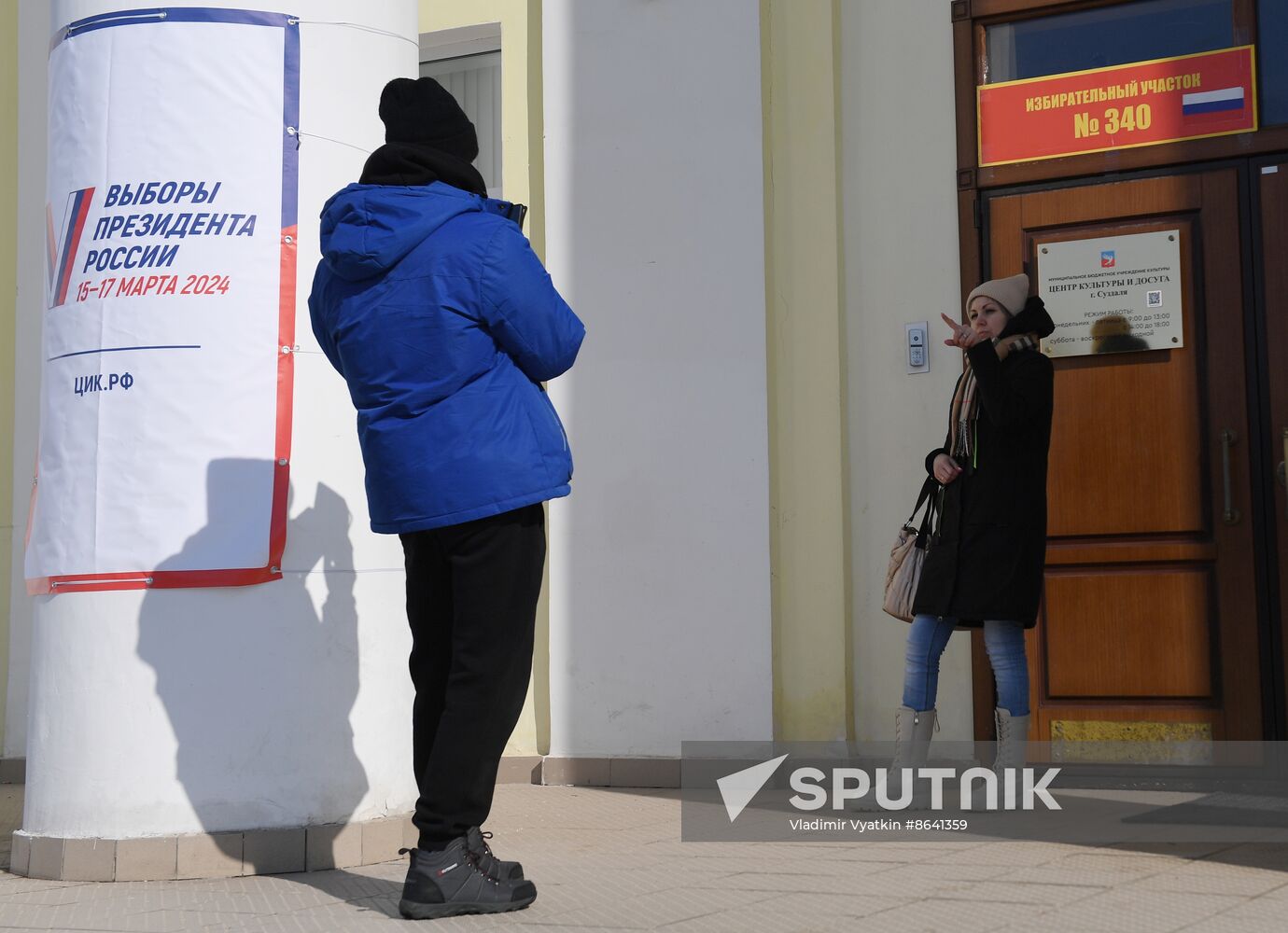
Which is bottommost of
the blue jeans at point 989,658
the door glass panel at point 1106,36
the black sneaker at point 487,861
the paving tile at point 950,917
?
the paving tile at point 950,917

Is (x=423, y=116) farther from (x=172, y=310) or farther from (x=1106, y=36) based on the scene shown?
(x=1106, y=36)

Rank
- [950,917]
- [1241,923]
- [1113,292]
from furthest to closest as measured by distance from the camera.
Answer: [1113,292] < [950,917] < [1241,923]

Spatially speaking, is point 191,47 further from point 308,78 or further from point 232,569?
point 232,569

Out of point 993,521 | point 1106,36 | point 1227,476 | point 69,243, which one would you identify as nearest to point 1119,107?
point 1106,36

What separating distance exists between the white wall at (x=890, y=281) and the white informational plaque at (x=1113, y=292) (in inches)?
16.7

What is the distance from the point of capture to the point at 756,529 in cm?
701

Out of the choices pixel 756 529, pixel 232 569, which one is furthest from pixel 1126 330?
pixel 232 569

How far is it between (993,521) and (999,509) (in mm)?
45

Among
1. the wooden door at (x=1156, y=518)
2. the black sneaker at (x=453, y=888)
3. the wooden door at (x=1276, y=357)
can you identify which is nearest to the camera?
the black sneaker at (x=453, y=888)

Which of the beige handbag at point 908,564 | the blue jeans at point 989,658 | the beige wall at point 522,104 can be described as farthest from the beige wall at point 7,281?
the blue jeans at point 989,658

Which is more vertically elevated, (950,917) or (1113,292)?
(1113,292)

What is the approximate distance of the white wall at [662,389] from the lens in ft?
23.1

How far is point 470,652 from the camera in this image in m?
3.77

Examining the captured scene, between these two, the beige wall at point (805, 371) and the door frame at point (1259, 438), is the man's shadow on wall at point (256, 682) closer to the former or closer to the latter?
the beige wall at point (805, 371)
